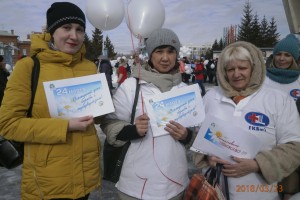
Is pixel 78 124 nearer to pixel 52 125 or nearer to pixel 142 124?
pixel 52 125

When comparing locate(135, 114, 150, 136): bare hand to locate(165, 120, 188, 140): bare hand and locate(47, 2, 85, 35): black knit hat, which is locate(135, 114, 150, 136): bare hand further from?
locate(47, 2, 85, 35): black knit hat

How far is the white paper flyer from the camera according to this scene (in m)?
1.72

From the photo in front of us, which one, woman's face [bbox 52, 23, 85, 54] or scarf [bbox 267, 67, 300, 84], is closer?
woman's face [bbox 52, 23, 85, 54]

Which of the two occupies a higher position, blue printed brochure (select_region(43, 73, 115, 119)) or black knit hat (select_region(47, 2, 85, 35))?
black knit hat (select_region(47, 2, 85, 35))

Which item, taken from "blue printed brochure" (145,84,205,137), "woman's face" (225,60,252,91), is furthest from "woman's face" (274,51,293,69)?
"blue printed brochure" (145,84,205,137)

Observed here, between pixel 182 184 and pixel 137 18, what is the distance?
2506mm

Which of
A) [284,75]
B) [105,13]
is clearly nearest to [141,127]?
[284,75]

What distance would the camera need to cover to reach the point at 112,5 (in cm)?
454

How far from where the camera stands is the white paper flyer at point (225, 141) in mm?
1716

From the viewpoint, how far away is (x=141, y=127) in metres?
1.89

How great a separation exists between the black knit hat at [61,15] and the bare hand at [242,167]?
1.44 metres

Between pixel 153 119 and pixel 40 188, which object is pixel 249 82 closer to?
pixel 153 119

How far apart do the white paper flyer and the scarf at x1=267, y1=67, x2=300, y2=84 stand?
5.62 feet
